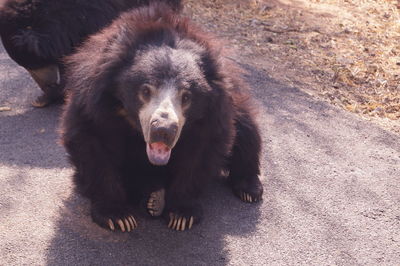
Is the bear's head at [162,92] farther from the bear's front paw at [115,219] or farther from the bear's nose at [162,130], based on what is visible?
the bear's front paw at [115,219]

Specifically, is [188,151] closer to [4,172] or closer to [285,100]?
[4,172]

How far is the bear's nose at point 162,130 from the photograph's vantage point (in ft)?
8.92

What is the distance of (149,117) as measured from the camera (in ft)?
9.39

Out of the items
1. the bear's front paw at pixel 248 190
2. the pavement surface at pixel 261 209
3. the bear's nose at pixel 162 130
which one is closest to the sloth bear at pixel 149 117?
the bear's nose at pixel 162 130

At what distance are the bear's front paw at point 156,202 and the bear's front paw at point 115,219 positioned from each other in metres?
0.14

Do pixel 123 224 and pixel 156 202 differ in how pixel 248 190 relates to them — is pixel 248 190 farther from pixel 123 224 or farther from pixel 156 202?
pixel 123 224

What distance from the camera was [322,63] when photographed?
6.43 metres

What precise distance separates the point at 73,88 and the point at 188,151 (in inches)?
31.8

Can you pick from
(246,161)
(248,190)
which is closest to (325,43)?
(246,161)

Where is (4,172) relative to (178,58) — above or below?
below

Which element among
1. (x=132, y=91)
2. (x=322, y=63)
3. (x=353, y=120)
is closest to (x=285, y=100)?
(x=353, y=120)

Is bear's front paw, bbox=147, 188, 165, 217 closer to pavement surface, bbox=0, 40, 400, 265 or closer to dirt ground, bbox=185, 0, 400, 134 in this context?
pavement surface, bbox=0, 40, 400, 265

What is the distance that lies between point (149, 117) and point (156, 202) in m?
0.72

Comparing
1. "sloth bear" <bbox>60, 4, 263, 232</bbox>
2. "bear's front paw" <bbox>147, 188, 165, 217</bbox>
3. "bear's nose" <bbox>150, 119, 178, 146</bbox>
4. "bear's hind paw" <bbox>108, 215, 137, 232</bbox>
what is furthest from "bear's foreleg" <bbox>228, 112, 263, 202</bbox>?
"bear's nose" <bbox>150, 119, 178, 146</bbox>
